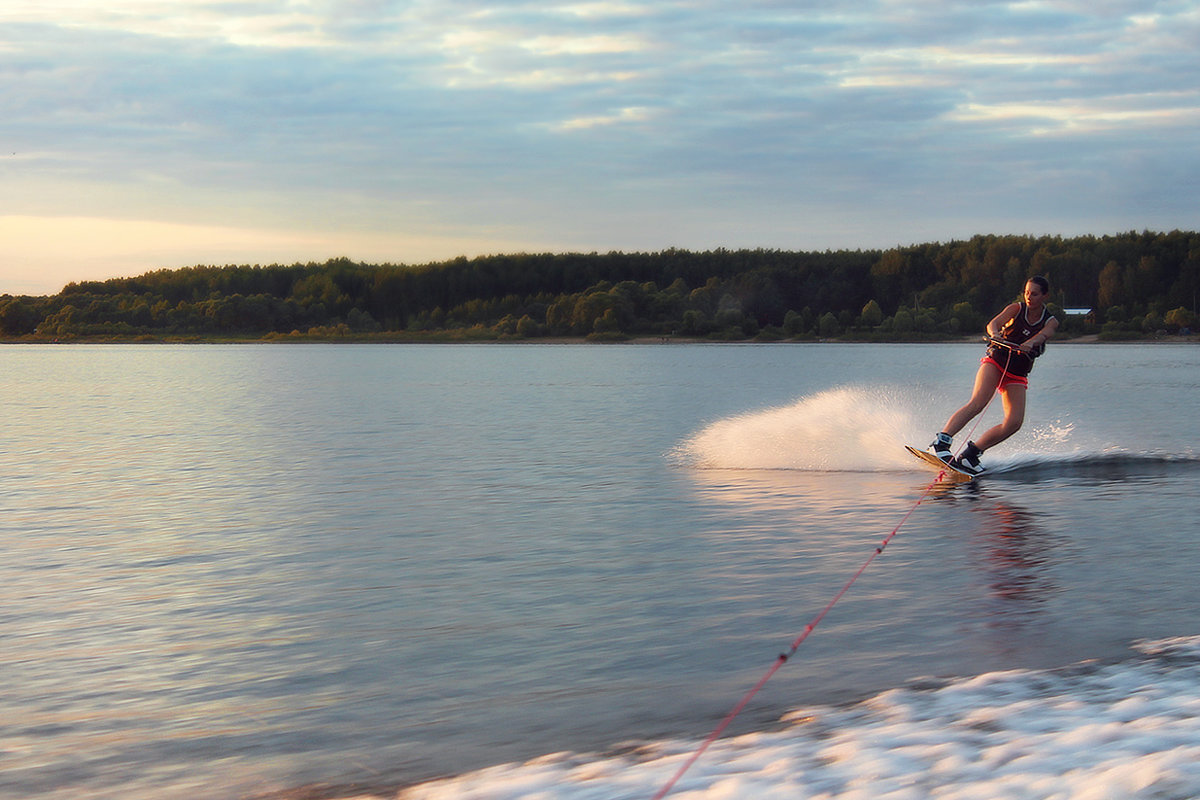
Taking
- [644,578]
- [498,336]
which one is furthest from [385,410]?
[498,336]

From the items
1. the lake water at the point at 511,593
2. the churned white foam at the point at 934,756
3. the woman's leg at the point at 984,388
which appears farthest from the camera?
the woman's leg at the point at 984,388

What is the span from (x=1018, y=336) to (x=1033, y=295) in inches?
19.8

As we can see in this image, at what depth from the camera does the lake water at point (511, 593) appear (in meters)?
4.72

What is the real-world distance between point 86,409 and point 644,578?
2490cm

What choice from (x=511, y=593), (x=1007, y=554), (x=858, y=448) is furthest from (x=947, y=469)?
(x=511, y=593)

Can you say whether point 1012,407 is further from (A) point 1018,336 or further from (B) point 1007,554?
(B) point 1007,554

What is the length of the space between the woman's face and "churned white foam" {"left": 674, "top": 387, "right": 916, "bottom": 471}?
10.0 ft

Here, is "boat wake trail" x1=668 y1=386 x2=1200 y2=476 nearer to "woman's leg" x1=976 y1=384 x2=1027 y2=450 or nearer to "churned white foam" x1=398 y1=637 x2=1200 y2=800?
"woman's leg" x1=976 y1=384 x2=1027 y2=450

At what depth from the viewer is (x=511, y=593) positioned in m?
7.21

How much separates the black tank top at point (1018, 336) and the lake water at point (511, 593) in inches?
50.4

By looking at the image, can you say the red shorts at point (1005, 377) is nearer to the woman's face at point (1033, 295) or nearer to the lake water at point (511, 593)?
the woman's face at point (1033, 295)

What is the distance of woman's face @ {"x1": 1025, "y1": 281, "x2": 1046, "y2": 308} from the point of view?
11.3 m

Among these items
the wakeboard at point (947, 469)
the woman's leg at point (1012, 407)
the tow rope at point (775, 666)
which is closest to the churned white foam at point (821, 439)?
the wakeboard at point (947, 469)

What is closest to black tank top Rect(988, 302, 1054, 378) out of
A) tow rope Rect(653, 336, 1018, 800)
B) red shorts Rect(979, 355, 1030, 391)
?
red shorts Rect(979, 355, 1030, 391)
